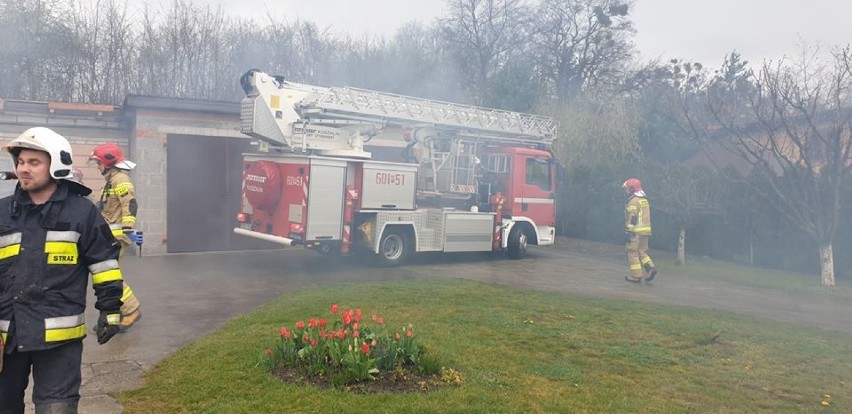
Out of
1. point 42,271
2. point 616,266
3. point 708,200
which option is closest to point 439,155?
point 616,266

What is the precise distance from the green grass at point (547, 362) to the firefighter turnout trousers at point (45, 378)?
48.0 inches

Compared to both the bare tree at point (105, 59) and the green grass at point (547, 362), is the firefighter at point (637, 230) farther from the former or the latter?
the bare tree at point (105, 59)

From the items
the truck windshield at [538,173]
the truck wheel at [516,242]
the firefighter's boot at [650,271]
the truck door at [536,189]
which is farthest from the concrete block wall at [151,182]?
the firefighter's boot at [650,271]

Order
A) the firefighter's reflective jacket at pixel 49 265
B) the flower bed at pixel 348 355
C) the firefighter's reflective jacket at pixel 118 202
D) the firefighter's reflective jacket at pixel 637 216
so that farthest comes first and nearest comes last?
the firefighter's reflective jacket at pixel 637 216 → the firefighter's reflective jacket at pixel 118 202 → the flower bed at pixel 348 355 → the firefighter's reflective jacket at pixel 49 265

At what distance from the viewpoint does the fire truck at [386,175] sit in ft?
36.7

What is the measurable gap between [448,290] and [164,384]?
501 centimetres

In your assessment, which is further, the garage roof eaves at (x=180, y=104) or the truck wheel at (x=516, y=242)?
the truck wheel at (x=516, y=242)

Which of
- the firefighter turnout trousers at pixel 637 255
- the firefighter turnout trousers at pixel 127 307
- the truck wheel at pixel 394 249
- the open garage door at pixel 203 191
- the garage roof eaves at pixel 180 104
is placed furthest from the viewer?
the open garage door at pixel 203 191

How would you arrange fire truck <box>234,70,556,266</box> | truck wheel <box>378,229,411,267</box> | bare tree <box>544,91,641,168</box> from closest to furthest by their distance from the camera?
fire truck <box>234,70,556,266</box>
truck wheel <box>378,229,411,267</box>
bare tree <box>544,91,641,168</box>

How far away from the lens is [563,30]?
30.6 metres

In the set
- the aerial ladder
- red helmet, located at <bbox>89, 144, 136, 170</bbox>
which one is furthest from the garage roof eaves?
red helmet, located at <bbox>89, 144, 136, 170</bbox>

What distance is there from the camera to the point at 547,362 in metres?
5.74

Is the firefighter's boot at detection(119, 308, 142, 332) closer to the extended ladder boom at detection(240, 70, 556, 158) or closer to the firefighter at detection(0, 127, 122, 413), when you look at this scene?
the firefighter at detection(0, 127, 122, 413)

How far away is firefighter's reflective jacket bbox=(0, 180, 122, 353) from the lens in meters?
3.11
